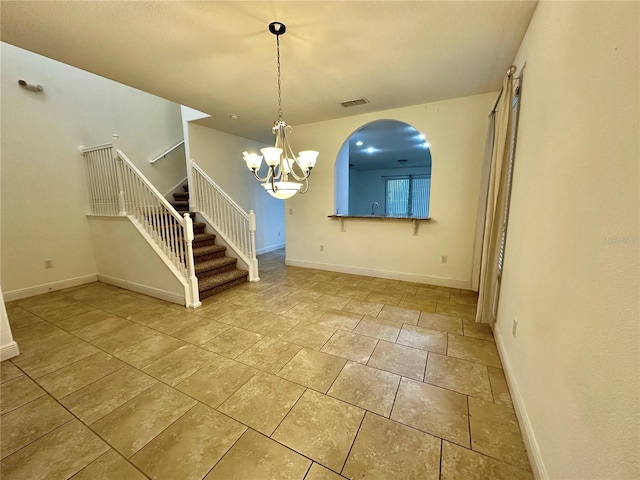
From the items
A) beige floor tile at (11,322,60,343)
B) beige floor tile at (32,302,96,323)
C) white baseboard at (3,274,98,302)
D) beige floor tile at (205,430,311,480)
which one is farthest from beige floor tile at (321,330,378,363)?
white baseboard at (3,274,98,302)

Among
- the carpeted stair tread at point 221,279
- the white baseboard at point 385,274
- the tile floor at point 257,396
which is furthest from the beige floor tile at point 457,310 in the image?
the carpeted stair tread at point 221,279

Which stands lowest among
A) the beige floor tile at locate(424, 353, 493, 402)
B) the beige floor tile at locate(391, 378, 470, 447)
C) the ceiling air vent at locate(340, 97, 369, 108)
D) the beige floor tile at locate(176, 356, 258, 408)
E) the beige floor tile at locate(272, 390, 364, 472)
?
the beige floor tile at locate(176, 356, 258, 408)

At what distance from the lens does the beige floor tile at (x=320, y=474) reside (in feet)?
4.04

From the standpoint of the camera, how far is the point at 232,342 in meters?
2.41

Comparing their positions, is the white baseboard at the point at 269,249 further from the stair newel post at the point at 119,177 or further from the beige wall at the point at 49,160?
the beige wall at the point at 49,160

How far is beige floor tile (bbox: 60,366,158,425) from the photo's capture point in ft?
5.38

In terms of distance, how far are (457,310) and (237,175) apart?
4.75 m

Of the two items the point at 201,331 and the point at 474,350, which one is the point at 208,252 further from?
the point at 474,350

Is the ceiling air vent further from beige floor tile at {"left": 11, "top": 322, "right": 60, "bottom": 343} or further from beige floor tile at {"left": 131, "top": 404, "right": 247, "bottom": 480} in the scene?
beige floor tile at {"left": 11, "top": 322, "right": 60, "bottom": 343}

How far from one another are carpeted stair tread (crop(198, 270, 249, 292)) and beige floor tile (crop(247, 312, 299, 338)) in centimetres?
102

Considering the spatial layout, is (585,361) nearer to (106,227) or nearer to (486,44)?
(486,44)

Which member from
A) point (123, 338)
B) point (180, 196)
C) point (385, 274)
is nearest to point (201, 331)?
point (123, 338)

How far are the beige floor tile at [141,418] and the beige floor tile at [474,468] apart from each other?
1.55m

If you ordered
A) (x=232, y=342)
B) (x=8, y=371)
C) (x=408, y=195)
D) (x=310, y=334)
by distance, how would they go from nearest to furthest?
1. (x=8, y=371)
2. (x=232, y=342)
3. (x=310, y=334)
4. (x=408, y=195)
